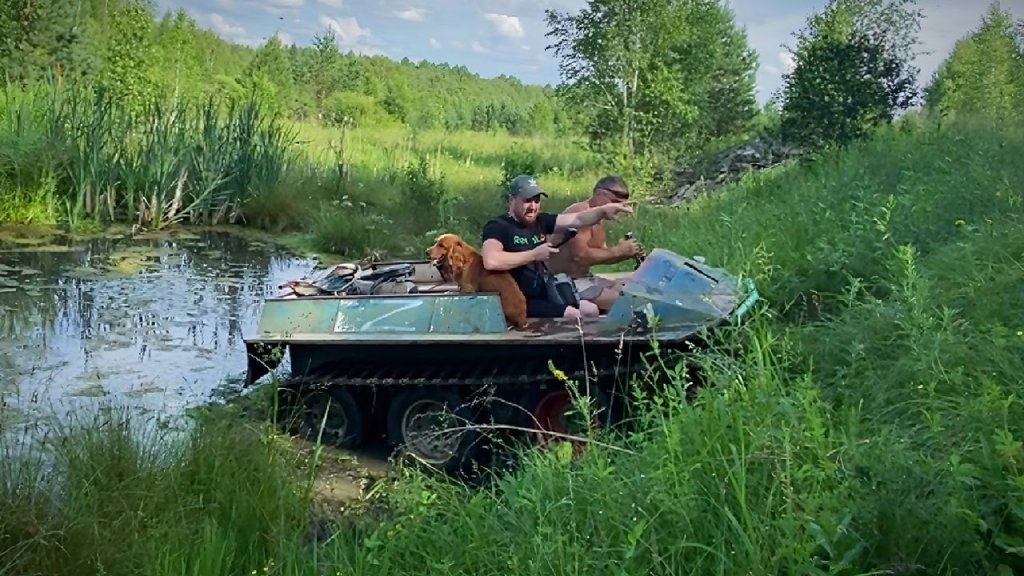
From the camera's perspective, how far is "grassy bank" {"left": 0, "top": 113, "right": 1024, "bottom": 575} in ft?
9.16

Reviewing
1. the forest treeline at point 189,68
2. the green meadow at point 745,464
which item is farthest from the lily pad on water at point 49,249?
the green meadow at point 745,464

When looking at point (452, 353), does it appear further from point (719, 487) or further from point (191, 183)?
point (191, 183)

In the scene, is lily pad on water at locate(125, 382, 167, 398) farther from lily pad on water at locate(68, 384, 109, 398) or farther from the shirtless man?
the shirtless man

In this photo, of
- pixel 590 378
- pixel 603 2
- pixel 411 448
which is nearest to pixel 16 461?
pixel 411 448

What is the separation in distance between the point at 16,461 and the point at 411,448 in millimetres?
2297

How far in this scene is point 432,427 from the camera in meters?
5.91

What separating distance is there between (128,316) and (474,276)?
4388 mm

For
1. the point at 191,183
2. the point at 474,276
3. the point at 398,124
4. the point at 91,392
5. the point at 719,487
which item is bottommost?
the point at 91,392

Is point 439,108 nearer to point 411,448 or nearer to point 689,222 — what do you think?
point 689,222

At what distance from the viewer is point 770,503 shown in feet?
9.88

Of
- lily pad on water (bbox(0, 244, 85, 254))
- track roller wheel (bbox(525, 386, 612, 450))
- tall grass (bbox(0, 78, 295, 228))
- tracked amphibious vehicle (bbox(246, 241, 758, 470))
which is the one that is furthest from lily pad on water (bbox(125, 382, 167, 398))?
tall grass (bbox(0, 78, 295, 228))

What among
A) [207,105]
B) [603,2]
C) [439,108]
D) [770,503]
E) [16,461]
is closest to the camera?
[770,503]

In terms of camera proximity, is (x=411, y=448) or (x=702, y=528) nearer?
(x=702, y=528)

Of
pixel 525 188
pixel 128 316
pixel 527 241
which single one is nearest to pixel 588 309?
pixel 527 241
